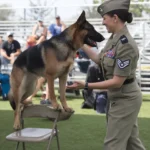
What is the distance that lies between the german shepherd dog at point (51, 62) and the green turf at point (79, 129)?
0.77 meters

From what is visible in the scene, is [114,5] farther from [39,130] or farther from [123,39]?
[39,130]

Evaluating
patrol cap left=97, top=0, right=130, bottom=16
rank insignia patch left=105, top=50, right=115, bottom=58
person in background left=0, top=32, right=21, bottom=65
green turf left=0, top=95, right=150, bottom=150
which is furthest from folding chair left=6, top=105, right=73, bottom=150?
person in background left=0, top=32, right=21, bottom=65

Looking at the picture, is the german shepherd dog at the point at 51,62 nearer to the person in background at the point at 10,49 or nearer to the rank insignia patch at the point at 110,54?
the rank insignia patch at the point at 110,54

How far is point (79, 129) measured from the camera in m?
6.62

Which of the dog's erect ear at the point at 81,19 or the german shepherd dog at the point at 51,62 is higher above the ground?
the dog's erect ear at the point at 81,19

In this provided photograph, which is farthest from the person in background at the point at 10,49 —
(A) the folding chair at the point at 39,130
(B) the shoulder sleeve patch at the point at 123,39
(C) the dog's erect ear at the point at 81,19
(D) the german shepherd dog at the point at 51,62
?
(B) the shoulder sleeve patch at the point at 123,39

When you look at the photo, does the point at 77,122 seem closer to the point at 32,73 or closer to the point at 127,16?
the point at 32,73

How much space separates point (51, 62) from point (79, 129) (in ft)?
5.98

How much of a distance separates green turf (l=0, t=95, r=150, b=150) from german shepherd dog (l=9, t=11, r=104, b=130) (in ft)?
2.53

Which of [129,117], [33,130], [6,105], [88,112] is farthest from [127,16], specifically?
[6,105]

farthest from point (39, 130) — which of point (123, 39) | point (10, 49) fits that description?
point (10, 49)

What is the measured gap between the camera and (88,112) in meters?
8.41

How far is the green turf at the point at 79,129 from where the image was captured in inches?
216

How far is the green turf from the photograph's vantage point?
5492mm
